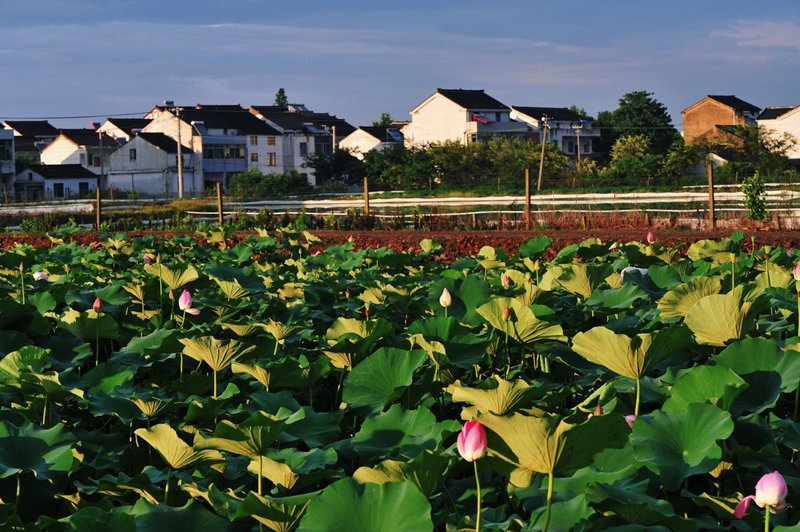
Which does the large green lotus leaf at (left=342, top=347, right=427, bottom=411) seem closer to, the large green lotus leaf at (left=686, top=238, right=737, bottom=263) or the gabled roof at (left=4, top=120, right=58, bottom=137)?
the large green lotus leaf at (left=686, top=238, right=737, bottom=263)

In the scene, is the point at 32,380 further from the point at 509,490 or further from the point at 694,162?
the point at 694,162

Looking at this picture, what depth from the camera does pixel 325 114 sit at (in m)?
99.1

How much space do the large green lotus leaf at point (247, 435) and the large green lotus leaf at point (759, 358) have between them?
1.15m

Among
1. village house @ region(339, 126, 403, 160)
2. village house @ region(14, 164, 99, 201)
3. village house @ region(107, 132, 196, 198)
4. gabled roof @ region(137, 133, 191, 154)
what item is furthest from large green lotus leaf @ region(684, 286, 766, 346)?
village house @ region(339, 126, 403, 160)

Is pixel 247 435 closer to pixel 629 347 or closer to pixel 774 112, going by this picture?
pixel 629 347

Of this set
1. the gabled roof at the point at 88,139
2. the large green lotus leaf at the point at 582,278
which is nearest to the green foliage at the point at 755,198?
the large green lotus leaf at the point at 582,278

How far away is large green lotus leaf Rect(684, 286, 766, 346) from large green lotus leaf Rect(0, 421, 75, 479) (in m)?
1.78

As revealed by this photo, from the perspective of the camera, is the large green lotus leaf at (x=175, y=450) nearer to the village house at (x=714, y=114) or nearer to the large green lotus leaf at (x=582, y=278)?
the large green lotus leaf at (x=582, y=278)

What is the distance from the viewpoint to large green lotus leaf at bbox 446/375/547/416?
251cm

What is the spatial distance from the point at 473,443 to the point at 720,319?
1.51m

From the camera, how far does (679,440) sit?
2314mm

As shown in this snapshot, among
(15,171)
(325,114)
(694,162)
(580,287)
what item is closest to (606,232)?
(580,287)

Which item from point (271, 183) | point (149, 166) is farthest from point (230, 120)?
point (271, 183)

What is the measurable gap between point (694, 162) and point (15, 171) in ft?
122
